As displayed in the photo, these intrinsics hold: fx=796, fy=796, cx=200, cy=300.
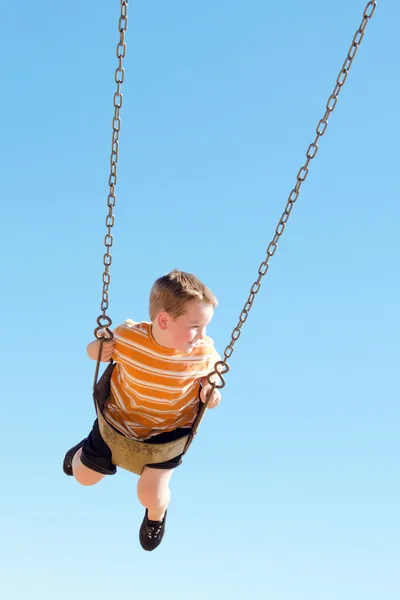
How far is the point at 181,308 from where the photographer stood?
5.12 m

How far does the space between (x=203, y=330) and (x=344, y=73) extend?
183 centimetres

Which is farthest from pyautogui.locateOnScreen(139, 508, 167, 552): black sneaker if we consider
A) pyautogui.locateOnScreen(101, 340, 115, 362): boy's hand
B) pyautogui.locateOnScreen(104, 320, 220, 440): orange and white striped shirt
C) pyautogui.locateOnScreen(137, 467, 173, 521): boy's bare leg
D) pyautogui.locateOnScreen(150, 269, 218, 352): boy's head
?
pyautogui.locateOnScreen(150, 269, 218, 352): boy's head

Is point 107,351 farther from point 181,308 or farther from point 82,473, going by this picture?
point 82,473

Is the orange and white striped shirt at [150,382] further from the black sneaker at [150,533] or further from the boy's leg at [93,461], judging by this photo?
the black sneaker at [150,533]

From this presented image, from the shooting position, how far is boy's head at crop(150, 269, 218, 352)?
16.8 ft

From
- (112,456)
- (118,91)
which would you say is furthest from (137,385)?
(118,91)

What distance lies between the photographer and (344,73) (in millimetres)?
4711

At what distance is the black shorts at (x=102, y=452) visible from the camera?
18.3 ft

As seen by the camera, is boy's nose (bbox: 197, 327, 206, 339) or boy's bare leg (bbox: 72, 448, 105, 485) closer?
boy's nose (bbox: 197, 327, 206, 339)

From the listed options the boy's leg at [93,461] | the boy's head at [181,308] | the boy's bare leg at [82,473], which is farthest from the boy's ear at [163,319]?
the boy's bare leg at [82,473]

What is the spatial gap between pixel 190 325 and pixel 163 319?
0.19m

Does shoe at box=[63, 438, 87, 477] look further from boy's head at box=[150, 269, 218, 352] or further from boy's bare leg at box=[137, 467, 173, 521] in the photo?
boy's head at box=[150, 269, 218, 352]

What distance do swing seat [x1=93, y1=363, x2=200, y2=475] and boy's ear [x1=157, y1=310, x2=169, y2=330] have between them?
558mm

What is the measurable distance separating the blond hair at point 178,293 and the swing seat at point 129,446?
68 centimetres
